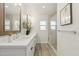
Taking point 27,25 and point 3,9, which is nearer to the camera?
point 3,9

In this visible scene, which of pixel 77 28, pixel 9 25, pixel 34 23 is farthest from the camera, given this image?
pixel 34 23

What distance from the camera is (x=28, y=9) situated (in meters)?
2.83

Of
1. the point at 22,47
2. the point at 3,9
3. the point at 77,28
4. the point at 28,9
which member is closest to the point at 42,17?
the point at 28,9

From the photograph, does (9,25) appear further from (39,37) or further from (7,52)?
(39,37)

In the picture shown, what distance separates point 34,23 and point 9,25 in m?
0.79

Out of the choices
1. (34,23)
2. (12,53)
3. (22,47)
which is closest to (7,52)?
(12,53)

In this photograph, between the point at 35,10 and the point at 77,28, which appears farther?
the point at 35,10

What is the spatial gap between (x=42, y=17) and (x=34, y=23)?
0.27 metres

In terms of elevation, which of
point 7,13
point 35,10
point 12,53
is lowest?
point 12,53

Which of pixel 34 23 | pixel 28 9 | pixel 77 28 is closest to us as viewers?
pixel 77 28

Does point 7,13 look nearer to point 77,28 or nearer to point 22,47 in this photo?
point 22,47

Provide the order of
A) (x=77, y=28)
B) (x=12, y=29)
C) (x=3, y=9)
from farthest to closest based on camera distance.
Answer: (x=12, y=29)
(x=3, y=9)
(x=77, y=28)

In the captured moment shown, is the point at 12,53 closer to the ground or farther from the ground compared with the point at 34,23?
closer to the ground

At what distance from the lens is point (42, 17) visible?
2654 mm
